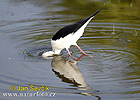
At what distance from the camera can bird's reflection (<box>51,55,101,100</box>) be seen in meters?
5.52

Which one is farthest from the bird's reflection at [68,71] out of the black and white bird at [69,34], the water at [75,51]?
the black and white bird at [69,34]

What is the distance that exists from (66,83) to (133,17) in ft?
16.2

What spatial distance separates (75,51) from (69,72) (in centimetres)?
133

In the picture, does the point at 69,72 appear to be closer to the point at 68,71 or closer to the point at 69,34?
the point at 68,71

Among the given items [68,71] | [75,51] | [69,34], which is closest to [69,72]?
[68,71]

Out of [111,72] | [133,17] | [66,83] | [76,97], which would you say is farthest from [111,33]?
[76,97]

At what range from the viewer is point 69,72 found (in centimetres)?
625

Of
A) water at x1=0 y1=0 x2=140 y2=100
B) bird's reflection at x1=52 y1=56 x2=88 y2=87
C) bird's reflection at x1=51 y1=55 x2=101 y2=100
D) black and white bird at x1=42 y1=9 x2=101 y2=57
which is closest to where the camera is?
water at x1=0 y1=0 x2=140 y2=100

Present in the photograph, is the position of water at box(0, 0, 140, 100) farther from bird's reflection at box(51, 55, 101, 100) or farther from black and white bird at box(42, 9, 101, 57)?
black and white bird at box(42, 9, 101, 57)

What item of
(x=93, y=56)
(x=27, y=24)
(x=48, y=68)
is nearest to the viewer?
(x=48, y=68)

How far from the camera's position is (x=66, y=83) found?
5605 millimetres

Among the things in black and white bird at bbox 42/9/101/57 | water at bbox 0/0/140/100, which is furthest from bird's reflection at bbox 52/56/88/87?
black and white bird at bbox 42/9/101/57

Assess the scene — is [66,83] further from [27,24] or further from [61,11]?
[61,11]

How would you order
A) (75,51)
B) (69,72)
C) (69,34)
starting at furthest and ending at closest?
(75,51) < (69,34) < (69,72)
